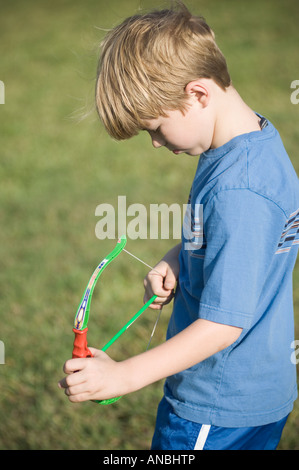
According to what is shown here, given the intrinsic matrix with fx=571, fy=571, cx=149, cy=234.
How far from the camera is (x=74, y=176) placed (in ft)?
14.6

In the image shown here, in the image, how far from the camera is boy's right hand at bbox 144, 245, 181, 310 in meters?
1.43

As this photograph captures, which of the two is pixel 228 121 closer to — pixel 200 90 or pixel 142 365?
pixel 200 90

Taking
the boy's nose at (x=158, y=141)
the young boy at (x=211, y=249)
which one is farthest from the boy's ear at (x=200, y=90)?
the boy's nose at (x=158, y=141)

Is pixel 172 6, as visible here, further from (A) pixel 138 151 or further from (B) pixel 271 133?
(A) pixel 138 151

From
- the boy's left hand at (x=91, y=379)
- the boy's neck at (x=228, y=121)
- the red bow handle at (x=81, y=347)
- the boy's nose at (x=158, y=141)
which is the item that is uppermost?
the boy's neck at (x=228, y=121)

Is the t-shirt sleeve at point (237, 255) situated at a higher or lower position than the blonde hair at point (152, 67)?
lower

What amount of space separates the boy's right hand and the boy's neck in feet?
1.25

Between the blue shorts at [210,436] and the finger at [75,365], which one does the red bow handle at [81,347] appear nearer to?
the finger at [75,365]

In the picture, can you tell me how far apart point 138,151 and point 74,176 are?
0.69 meters

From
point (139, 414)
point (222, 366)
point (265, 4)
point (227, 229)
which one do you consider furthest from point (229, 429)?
point (265, 4)

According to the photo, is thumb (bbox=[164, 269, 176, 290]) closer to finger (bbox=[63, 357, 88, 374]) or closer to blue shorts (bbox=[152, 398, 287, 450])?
blue shorts (bbox=[152, 398, 287, 450])

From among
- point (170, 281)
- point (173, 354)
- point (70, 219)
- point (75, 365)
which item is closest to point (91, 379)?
point (75, 365)

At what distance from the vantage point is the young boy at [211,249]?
1.03 m

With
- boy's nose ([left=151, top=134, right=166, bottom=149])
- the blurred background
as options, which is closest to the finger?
boy's nose ([left=151, top=134, right=166, bottom=149])
